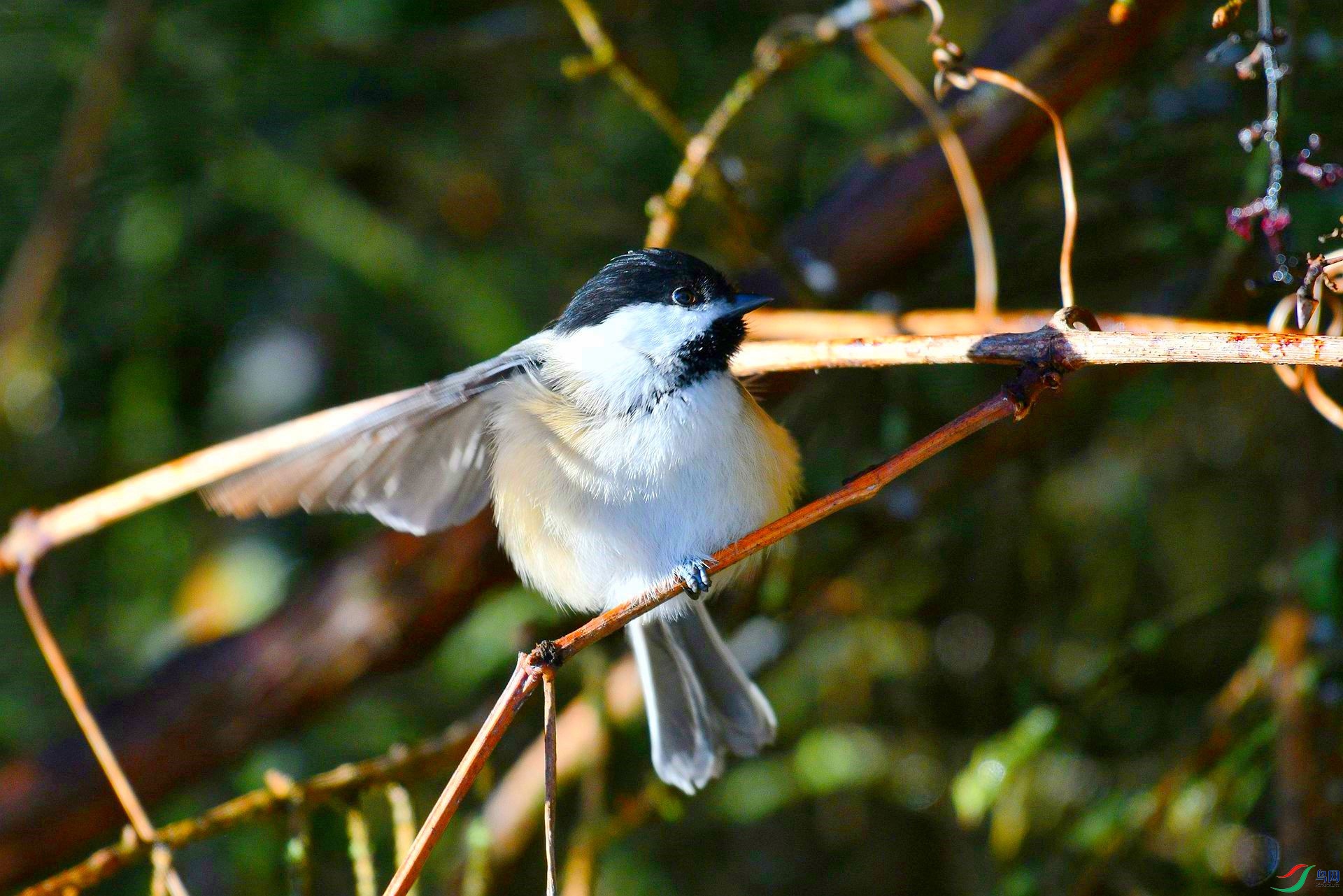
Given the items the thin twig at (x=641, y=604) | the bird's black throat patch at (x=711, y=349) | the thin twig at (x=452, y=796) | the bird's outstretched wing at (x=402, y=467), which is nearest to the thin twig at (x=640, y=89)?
the bird's black throat patch at (x=711, y=349)

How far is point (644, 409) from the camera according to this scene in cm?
163

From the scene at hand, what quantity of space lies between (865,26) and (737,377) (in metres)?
0.61

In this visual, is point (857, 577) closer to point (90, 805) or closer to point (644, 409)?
point (644, 409)

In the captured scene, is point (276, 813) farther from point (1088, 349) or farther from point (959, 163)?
point (959, 163)

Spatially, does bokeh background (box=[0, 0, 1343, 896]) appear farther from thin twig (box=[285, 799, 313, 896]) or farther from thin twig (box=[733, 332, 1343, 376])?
thin twig (box=[733, 332, 1343, 376])

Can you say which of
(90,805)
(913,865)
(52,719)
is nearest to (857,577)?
(913,865)

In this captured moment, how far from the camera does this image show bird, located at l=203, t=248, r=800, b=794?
5.26 feet

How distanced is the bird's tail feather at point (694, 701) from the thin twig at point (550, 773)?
0.73 m

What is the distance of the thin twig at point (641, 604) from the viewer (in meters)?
1.02

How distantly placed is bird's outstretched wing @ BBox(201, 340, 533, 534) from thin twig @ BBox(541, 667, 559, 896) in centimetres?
47

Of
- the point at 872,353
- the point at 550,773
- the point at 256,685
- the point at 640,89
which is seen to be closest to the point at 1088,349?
the point at 872,353

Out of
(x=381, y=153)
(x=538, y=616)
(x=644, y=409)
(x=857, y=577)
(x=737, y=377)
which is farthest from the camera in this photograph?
(x=381, y=153)

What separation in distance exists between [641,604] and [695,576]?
0.50 metres

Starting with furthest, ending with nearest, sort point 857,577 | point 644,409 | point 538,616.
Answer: point 857,577 < point 538,616 < point 644,409
